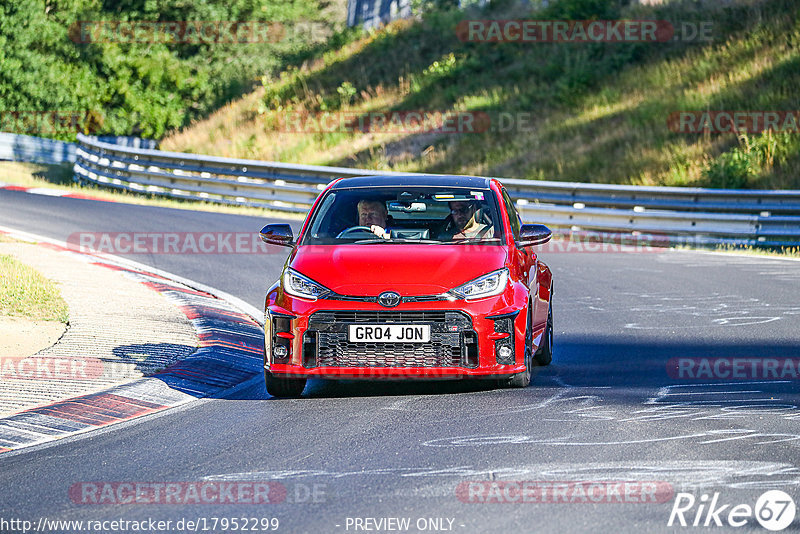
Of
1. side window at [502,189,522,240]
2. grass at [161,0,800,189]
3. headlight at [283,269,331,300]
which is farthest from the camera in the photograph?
grass at [161,0,800,189]

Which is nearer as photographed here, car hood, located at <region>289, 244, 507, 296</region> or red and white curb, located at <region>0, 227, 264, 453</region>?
red and white curb, located at <region>0, 227, 264, 453</region>

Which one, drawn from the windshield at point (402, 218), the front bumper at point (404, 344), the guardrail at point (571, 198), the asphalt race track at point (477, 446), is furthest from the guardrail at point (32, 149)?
the front bumper at point (404, 344)

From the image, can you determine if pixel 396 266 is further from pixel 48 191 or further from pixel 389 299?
pixel 48 191

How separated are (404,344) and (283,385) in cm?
104

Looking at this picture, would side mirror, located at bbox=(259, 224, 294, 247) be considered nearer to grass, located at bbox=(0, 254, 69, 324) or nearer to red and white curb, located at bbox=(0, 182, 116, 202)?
grass, located at bbox=(0, 254, 69, 324)

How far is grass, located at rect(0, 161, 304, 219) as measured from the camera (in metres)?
25.8


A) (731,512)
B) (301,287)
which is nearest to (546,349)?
(301,287)

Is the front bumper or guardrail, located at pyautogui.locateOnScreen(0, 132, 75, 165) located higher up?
guardrail, located at pyautogui.locateOnScreen(0, 132, 75, 165)

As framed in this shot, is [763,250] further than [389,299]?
Yes

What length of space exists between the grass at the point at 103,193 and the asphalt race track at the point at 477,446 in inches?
576

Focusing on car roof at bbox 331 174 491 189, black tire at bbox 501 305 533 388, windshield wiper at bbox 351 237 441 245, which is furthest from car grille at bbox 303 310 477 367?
car roof at bbox 331 174 491 189

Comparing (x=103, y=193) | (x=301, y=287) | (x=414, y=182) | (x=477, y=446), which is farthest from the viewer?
(x=103, y=193)

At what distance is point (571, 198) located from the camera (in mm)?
23062

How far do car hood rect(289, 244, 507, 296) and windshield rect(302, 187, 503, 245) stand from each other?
0.89ft
